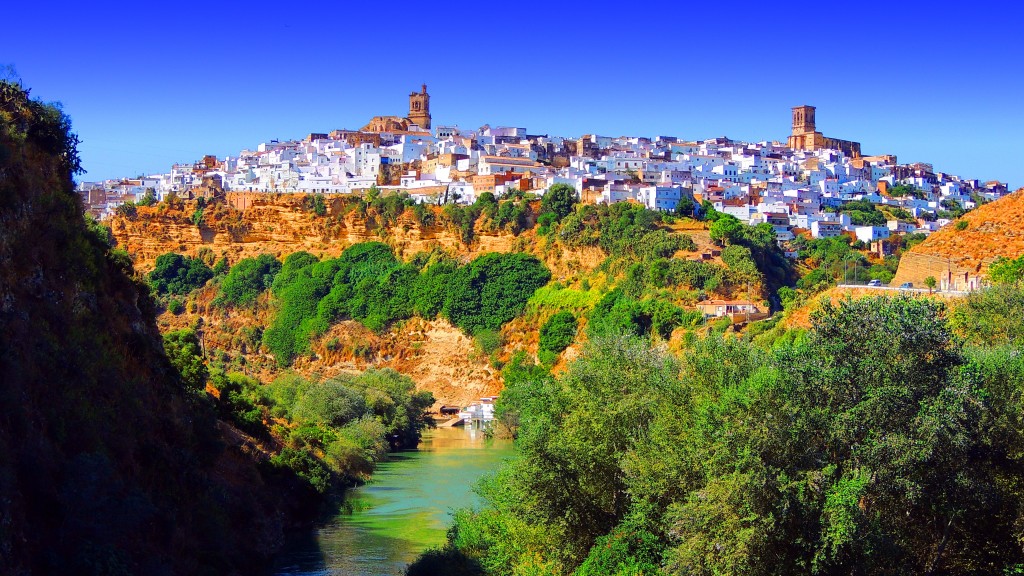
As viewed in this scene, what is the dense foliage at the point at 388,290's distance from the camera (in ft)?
208

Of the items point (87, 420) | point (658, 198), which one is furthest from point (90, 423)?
point (658, 198)

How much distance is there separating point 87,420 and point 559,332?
129 ft

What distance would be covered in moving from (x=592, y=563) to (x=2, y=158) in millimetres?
10823

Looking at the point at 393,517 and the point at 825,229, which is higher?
the point at 825,229

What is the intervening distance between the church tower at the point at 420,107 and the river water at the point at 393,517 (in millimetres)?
54488

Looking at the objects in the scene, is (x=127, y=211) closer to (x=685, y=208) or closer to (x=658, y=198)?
(x=658, y=198)

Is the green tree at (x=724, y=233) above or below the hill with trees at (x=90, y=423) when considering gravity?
above

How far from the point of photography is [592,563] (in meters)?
19.5

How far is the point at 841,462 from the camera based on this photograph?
17.1 meters

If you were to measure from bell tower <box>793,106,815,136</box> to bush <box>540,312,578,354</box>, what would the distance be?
51.8 meters

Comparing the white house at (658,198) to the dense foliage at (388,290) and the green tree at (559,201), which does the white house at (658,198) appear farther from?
the dense foliage at (388,290)

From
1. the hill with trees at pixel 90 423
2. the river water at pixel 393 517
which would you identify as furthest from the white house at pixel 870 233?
the hill with trees at pixel 90 423

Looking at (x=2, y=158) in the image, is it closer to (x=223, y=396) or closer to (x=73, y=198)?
(x=73, y=198)

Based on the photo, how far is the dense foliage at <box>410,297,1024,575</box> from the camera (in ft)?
54.2
